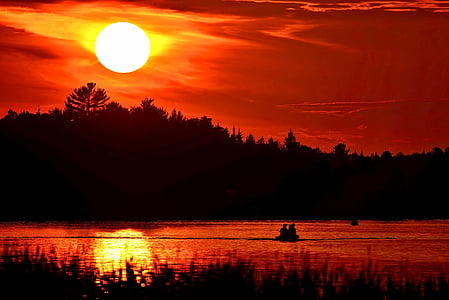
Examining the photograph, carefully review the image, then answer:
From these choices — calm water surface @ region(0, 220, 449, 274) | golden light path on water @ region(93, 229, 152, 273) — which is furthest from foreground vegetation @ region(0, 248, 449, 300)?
golden light path on water @ region(93, 229, 152, 273)

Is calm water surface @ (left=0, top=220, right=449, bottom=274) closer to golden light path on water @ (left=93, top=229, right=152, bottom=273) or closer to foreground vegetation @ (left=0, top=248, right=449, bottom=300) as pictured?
golden light path on water @ (left=93, top=229, right=152, bottom=273)

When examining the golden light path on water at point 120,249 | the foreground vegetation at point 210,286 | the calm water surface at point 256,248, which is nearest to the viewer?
the foreground vegetation at point 210,286

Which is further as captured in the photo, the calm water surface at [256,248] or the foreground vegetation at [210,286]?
the calm water surface at [256,248]

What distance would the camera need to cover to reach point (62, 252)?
89.9 meters

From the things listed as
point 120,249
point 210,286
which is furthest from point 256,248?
point 210,286

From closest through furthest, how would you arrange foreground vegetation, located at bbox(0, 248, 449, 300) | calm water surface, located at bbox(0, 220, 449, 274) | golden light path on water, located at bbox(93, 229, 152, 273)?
foreground vegetation, located at bbox(0, 248, 449, 300) → golden light path on water, located at bbox(93, 229, 152, 273) → calm water surface, located at bbox(0, 220, 449, 274)

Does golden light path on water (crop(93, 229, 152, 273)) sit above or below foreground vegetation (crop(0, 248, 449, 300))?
above

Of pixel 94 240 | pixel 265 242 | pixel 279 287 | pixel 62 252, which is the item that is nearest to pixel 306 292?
pixel 279 287

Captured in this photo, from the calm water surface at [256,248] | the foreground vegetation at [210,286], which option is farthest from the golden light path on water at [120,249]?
the foreground vegetation at [210,286]

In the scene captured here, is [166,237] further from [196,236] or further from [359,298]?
[359,298]

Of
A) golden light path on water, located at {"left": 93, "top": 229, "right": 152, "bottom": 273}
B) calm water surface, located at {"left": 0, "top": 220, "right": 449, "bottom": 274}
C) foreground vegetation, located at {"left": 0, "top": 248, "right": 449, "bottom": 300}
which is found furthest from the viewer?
calm water surface, located at {"left": 0, "top": 220, "right": 449, "bottom": 274}

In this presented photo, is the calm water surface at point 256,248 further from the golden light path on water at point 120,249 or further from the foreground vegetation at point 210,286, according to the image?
the foreground vegetation at point 210,286

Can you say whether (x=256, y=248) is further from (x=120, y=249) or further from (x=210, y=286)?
(x=210, y=286)

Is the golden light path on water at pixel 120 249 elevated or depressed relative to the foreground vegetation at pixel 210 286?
elevated
